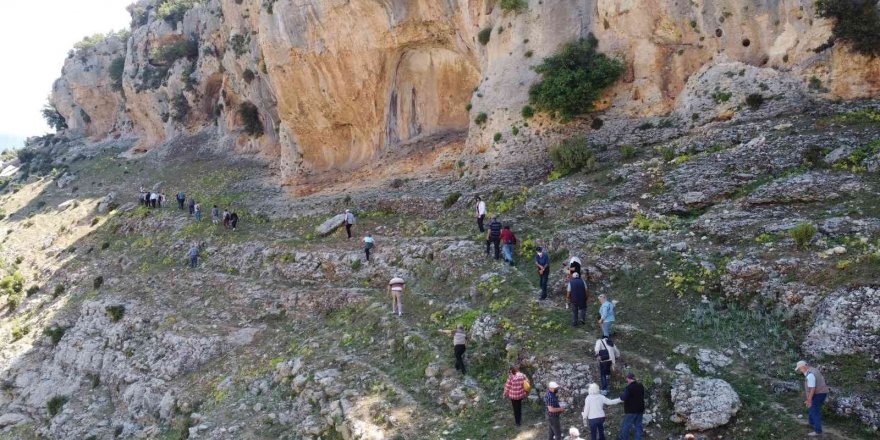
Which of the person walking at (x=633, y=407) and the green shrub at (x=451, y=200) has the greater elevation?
the green shrub at (x=451, y=200)

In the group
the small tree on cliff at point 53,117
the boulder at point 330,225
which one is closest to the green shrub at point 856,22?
the boulder at point 330,225

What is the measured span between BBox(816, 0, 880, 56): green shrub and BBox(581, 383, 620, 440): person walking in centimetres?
1541

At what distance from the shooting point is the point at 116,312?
29.0 metres

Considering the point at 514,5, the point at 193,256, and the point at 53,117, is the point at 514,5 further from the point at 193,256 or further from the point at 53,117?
the point at 53,117

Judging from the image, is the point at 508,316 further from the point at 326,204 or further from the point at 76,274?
the point at 76,274

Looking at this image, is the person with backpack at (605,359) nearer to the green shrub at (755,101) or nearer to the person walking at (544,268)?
the person walking at (544,268)

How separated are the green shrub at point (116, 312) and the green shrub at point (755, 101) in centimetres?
2868

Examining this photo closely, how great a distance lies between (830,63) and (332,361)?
18.8 m

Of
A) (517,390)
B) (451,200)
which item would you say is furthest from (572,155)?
(517,390)

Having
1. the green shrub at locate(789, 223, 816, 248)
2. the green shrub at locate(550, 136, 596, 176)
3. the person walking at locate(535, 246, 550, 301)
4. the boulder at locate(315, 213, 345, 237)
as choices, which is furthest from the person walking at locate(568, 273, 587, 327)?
the boulder at locate(315, 213, 345, 237)

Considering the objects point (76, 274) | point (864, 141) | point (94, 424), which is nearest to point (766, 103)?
point (864, 141)

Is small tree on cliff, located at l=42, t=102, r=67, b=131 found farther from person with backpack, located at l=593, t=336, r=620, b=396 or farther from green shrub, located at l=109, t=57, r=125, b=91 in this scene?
person with backpack, located at l=593, t=336, r=620, b=396

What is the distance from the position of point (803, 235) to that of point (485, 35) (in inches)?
728

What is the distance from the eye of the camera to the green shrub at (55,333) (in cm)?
3031
